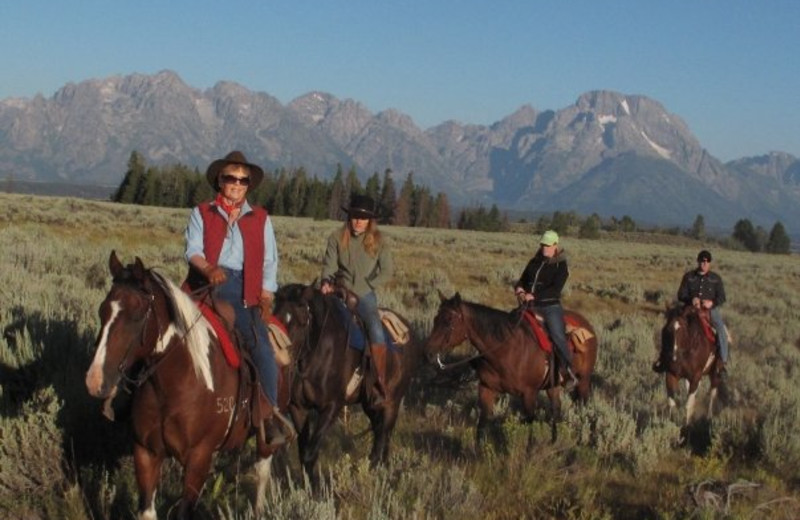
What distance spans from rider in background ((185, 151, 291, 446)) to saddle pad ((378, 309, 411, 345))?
8.17ft

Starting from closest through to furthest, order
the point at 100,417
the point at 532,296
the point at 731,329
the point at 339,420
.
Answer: the point at 100,417 < the point at 339,420 < the point at 532,296 < the point at 731,329

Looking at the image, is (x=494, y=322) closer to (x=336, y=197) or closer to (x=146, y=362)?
(x=146, y=362)

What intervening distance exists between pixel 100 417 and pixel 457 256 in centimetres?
2984

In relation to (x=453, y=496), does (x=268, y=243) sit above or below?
above

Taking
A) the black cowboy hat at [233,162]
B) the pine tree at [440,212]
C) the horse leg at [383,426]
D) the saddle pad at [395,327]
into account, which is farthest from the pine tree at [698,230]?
the black cowboy hat at [233,162]

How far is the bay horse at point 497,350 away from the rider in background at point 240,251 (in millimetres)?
3358

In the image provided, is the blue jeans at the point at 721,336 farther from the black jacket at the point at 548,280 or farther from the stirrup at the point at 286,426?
the stirrup at the point at 286,426

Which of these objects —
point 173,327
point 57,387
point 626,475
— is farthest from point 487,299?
point 173,327

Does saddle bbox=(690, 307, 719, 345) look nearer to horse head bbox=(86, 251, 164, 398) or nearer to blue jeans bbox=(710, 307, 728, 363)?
blue jeans bbox=(710, 307, 728, 363)

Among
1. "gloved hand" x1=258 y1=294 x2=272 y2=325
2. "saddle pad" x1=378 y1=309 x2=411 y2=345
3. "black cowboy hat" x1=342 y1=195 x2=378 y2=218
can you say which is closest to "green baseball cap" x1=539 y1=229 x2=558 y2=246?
"saddle pad" x1=378 y1=309 x2=411 y2=345

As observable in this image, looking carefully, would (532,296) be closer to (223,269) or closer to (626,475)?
(626,475)

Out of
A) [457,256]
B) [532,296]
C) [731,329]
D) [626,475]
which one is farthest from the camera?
[457,256]

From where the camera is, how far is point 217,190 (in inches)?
223

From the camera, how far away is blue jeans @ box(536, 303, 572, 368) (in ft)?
31.1
